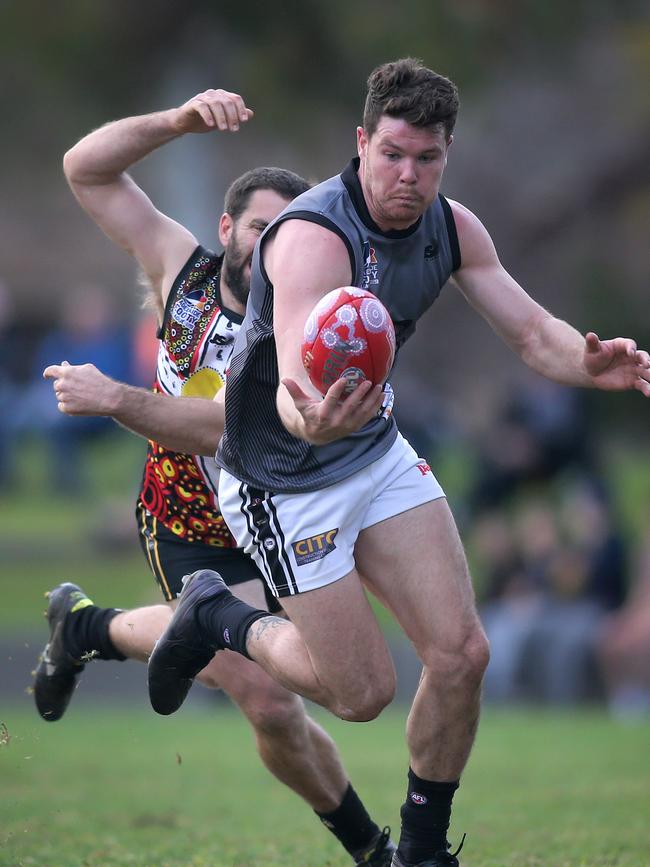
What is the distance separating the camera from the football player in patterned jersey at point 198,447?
221 inches

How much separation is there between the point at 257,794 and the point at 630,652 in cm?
427

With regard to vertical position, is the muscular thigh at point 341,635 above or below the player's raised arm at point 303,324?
below

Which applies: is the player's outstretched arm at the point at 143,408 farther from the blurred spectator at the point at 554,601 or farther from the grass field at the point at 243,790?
the blurred spectator at the point at 554,601

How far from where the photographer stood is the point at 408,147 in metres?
4.80

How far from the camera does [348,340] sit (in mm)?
4352

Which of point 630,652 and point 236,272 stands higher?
point 236,272

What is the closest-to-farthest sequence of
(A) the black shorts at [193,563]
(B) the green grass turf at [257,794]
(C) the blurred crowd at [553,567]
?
(A) the black shorts at [193,563] < (B) the green grass turf at [257,794] < (C) the blurred crowd at [553,567]

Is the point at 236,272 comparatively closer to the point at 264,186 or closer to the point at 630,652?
the point at 264,186

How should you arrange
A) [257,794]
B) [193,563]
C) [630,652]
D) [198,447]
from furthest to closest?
1. [630,652]
2. [257,794]
3. [193,563]
4. [198,447]

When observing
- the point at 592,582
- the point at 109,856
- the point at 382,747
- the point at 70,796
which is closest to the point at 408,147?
the point at 109,856

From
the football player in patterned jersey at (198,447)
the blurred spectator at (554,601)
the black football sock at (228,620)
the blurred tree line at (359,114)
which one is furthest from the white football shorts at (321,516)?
the blurred tree line at (359,114)

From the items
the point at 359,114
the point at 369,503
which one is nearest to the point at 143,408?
the point at 369,503

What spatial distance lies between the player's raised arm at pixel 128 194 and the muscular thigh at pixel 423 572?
1.55 metres

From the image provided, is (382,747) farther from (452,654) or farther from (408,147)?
(408,147)
